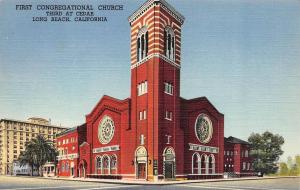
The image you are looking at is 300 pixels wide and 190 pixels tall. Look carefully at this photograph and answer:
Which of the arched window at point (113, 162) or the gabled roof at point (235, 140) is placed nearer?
the gabled roof at point (235, 140)

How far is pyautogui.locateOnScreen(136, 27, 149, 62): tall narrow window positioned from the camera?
99.8 ft

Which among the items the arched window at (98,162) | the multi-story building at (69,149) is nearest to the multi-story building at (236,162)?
the arched window at (98,162)

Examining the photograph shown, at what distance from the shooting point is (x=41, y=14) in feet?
68.4

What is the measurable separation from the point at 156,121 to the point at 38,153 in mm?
19250

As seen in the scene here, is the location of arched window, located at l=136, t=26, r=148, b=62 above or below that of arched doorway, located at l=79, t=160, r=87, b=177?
above

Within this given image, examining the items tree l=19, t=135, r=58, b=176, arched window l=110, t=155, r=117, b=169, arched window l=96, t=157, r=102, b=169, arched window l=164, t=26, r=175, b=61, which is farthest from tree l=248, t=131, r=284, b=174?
tree l=19, t=135, r=58, b=176

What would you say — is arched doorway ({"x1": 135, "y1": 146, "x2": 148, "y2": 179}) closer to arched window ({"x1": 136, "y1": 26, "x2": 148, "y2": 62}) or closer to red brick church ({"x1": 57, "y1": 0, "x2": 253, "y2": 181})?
→ red brick church ({"x1": 57, "y1": 0, "x2": 253, "y2": 181})

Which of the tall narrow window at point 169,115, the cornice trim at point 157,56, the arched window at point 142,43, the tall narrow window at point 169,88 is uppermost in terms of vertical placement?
the arched window at point 142,43

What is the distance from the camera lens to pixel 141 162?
30.6 m

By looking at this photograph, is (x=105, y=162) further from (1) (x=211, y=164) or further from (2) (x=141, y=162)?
(1) (x=211, y=164)

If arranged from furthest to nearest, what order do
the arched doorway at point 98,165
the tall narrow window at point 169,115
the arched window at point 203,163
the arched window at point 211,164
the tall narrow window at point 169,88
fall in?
the arched doorway at point 98,165 < the arched window at point 211,164 < the arched window at point 203,163 < the tall narrow window at point 169,88 < the tall narrow window at point 169,115

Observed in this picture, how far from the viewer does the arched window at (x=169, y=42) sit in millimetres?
30078

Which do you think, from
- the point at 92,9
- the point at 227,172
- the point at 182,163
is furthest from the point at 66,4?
the point at 227,172

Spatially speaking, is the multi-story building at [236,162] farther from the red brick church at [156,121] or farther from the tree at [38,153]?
the tree at [38,153]
